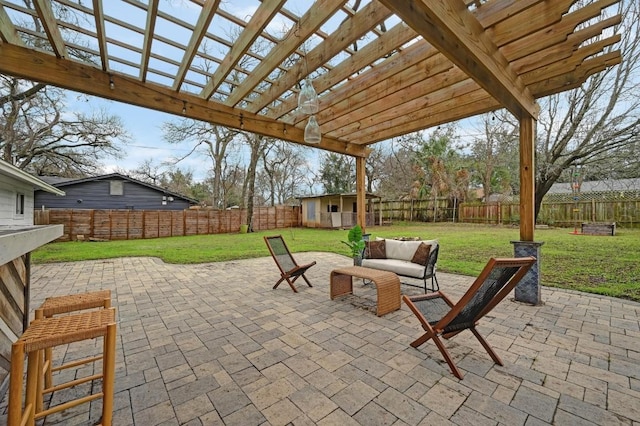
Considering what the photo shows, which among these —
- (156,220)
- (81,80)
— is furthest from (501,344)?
(156,220)

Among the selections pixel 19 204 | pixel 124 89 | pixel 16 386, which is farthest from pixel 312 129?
pixel 19 204

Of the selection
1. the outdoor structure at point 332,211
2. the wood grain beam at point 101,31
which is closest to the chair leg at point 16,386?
the wood grain beam at point 101,31

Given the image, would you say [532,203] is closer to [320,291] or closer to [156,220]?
[320,291]

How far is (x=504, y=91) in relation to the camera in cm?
309

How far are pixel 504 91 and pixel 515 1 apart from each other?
1058 mm

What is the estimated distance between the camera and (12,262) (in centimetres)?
227

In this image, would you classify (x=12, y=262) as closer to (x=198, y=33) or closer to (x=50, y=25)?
(x=50, y=25)

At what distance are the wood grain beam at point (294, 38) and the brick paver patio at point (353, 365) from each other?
2.77 meters

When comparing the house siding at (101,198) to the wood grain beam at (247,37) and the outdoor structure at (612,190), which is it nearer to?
the wood grain beam at (247,37)

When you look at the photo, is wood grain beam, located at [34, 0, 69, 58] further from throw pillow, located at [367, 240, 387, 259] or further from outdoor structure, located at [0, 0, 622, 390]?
throw pillow, located at [367, 240, 387, 259]

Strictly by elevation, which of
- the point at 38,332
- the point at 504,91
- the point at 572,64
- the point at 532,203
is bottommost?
the point at 38,332

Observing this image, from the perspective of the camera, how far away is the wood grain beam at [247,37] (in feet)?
7.08

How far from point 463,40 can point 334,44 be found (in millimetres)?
1115

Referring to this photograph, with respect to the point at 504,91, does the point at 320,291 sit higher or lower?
lower
